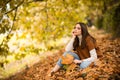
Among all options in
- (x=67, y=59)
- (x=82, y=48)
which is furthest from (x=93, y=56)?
(x=67, y=59)

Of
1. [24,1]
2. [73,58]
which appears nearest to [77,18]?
[24,1]

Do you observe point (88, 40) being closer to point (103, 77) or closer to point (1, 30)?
point (103, 77)

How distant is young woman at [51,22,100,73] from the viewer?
19.4 feet

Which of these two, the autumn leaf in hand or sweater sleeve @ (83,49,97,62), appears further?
the autumn leaf in hand

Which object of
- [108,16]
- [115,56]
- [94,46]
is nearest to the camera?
[94,46]

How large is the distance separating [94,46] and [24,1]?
3166 mm

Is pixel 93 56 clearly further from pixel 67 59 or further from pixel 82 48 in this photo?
pixel 67 59

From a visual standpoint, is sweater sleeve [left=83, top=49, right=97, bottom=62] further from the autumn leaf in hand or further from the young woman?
the autumn leaf in hand

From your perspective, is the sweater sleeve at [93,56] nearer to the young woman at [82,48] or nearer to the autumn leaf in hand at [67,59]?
the young woman at [82,48]

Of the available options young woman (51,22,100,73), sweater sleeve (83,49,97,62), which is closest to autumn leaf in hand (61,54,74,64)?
young woman (51,22,100,73)

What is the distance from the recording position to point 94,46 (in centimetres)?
598

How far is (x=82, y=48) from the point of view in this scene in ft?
20.5

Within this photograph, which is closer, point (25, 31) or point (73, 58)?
point (73, 58)

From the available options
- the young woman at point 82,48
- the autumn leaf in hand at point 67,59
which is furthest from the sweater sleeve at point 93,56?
the autumn leaf in hand at point 67,59
